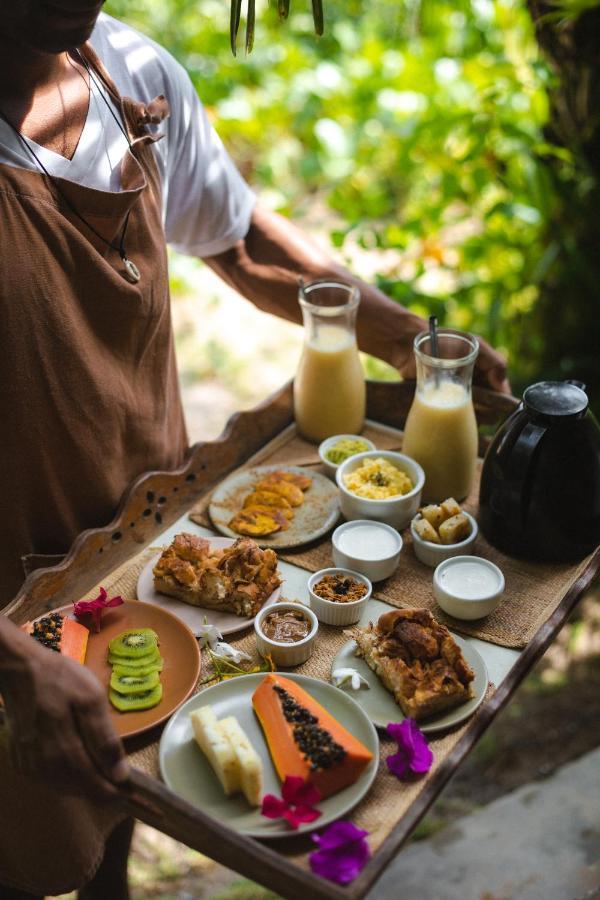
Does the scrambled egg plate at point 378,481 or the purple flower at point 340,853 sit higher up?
the scrambled egg plate at point 378,481

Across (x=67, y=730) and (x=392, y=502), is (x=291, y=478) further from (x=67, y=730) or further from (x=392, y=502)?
(x=67, y=730)

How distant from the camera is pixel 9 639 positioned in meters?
1.20

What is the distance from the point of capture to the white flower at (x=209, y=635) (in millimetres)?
1508

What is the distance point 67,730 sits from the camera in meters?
1.14

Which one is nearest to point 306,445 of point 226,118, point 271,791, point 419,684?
point 419,684

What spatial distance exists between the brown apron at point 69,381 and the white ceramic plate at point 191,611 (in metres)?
0.20

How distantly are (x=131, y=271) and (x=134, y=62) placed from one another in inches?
17.9

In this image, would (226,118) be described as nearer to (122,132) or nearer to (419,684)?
(122,132)

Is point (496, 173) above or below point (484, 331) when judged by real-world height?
above

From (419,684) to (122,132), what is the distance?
1146mm

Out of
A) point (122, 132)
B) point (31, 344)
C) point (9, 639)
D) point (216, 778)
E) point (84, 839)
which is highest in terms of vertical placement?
point (122, 132)

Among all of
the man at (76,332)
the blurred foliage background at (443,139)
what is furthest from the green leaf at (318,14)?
the blurred foliage background at (443,139)

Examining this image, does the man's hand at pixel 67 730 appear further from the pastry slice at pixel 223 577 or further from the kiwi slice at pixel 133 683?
the pastry slice at pixel 223 577

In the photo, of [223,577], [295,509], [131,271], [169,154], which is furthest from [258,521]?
[169,154]
